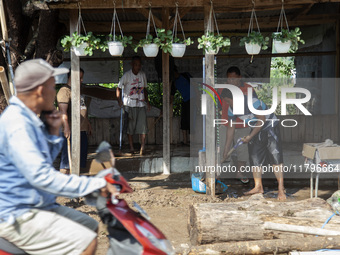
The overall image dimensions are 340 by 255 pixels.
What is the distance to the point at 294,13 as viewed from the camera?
1102cm

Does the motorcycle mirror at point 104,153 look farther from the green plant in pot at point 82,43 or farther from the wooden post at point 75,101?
the wooden post at point 75,101

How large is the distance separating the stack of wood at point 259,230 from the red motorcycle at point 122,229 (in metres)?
2.11

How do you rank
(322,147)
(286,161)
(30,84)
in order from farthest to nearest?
(286,161)
(322,147)
(30,84)

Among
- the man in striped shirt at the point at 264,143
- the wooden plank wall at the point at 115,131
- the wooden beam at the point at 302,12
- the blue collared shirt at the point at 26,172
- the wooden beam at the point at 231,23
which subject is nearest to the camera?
the blue collared shirt at the point at 26,172

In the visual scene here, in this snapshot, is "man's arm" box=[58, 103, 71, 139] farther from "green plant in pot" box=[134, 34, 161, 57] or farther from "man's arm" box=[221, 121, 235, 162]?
"man's arm" box=[221, 121, 235, 162]

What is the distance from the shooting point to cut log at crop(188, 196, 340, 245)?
→ 16.3ft

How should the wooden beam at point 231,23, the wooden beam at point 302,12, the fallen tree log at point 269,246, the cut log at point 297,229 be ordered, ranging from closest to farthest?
the fallen tree log at point 269,246 → the cut log at point 297,229 → the wooden beam at point 302,12 → the wooden beam at point 231,23

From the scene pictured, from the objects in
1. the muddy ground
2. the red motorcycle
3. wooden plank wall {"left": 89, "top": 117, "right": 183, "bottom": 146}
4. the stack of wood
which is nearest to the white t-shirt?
the muddy ground

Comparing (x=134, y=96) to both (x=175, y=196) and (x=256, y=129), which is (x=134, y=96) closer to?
(x=175, y=196)

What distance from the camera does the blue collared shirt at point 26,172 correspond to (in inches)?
98.7

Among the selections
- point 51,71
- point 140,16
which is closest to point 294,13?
point 140,16

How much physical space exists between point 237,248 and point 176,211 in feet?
7.59

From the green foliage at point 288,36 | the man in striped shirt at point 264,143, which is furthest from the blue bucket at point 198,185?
the green foliage at point 288,36

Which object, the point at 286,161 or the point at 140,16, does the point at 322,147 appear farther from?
the point at 140,16
